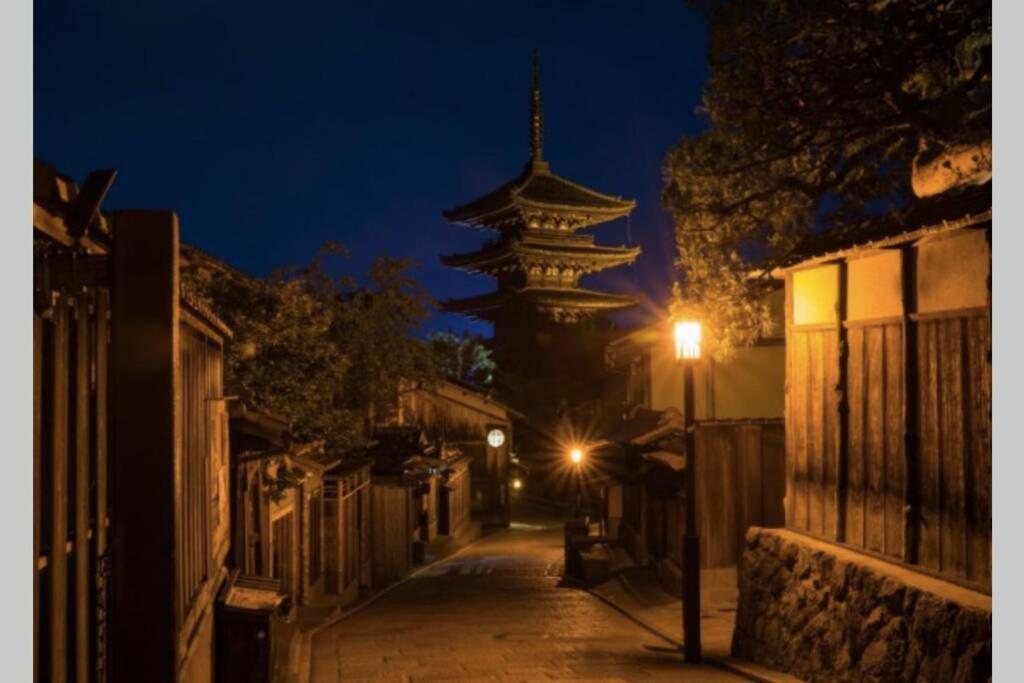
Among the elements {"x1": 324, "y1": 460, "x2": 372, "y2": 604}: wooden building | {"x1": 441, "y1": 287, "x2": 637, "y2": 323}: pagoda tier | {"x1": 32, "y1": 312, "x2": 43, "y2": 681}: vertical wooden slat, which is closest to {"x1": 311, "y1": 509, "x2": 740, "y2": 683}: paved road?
{"x1": 324, "y1": 460, "x2": 372, "y2": 604}: wooden building

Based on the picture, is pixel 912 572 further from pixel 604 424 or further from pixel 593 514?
pixel 604 424

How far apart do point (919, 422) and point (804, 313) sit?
267 cm

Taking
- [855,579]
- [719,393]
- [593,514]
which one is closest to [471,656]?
[855,579]

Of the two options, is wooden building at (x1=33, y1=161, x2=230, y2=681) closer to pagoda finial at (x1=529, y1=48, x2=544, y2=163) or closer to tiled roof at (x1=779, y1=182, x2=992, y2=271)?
tiled roof at (x1=779, y1=182, x2=992, y2=271)

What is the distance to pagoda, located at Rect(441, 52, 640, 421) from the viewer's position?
48.9 meters

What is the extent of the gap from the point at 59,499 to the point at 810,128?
10.2 metres

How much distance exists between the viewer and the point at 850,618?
373 inches

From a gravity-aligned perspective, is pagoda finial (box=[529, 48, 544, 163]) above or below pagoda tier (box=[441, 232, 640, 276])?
above

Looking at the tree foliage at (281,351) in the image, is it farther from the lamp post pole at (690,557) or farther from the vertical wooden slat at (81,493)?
the vertical wooden slat at (81,493)

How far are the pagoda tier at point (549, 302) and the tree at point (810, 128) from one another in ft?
114

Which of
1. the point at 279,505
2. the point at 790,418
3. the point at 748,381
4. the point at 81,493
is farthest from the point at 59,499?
the point at 748,381

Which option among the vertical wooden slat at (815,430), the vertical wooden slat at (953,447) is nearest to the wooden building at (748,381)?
the vertical wooden slat at (815,430)

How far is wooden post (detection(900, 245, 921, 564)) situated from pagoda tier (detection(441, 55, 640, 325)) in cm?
3940

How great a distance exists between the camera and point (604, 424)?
45438 millimetres
